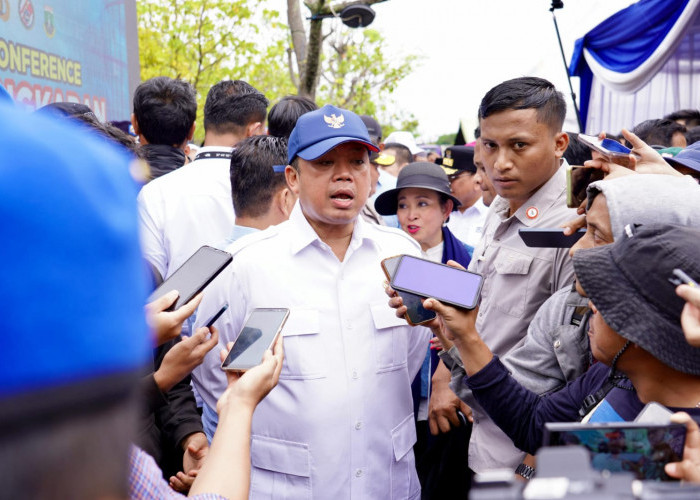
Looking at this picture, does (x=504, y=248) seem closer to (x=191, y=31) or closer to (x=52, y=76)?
(x=52, y=76)

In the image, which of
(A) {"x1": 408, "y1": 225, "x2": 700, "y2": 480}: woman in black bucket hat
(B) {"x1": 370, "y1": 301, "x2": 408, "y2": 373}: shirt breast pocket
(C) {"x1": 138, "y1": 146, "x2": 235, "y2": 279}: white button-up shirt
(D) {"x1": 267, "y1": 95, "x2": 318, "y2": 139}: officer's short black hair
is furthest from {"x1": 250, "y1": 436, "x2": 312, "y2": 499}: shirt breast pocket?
(D) {"x1": 267, "y1": 95, "x2": 318, "y2": 139}: officer's short black hair

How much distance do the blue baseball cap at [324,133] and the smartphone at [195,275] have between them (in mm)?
573

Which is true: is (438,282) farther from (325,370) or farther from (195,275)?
(195,275)

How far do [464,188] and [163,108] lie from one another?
3151 mm

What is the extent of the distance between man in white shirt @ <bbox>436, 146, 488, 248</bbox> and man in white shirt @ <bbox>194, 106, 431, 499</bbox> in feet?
12.0

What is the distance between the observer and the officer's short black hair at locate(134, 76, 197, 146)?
14.5 feet

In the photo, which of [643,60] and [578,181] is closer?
[578,181]

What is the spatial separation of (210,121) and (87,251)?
4222 mm

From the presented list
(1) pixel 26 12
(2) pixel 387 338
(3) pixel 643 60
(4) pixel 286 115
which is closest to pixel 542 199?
(2) pixel 387 338

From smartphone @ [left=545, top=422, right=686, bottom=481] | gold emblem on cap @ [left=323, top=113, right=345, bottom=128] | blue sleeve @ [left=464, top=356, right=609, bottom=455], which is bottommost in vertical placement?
blue sleeve @ [left=464, top=356, right=609, bottom=455]

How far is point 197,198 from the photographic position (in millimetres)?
3857

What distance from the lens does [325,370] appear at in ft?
8.18

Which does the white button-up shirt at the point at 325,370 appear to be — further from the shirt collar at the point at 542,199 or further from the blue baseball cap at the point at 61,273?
the blue baseball cap at the point at 61,273

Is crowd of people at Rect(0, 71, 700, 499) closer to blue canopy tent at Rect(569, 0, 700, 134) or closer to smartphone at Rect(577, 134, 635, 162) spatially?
smartphone at Rect(577, 134, 635, 162)
